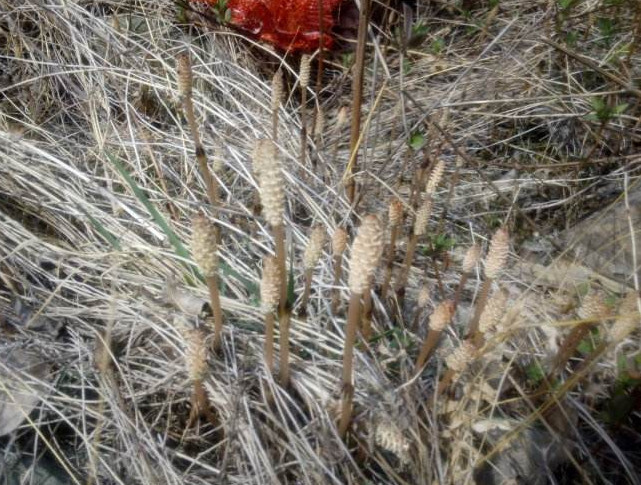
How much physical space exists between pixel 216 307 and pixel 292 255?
22 cm

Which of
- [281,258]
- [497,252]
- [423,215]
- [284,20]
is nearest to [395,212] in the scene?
[423,215]

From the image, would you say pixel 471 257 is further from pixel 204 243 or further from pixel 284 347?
pixel 204 243

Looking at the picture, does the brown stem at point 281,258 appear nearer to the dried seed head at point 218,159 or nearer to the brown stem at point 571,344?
the brown stem at point 571,344

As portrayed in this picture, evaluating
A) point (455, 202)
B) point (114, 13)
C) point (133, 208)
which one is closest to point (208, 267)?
point (133, 208)

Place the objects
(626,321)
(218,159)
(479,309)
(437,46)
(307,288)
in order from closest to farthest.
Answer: (626,321) → (479,309) → (307,288) → (218,159) → (437,46)

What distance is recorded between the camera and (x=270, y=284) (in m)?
0.93

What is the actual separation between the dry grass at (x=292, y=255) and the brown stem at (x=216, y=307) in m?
0.04

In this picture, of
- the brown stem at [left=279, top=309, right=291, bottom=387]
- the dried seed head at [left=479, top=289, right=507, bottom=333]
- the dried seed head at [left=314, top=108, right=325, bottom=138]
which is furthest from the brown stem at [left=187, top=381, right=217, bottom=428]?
the dried seed head at [left=314, top=108, right=325, bottom=138]

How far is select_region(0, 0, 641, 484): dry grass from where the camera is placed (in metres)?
1.14

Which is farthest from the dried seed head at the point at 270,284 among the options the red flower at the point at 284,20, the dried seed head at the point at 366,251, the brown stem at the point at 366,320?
the red flower at the point at 284,20

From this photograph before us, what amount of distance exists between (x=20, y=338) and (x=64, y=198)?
1.53 ft

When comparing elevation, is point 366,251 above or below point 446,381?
above

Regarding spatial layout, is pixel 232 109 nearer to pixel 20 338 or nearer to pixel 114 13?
pixel 114 13

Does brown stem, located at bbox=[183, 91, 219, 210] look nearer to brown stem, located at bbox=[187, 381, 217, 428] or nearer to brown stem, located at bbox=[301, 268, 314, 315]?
brown stem, located at bbox=[301, 268, 314, 315]
